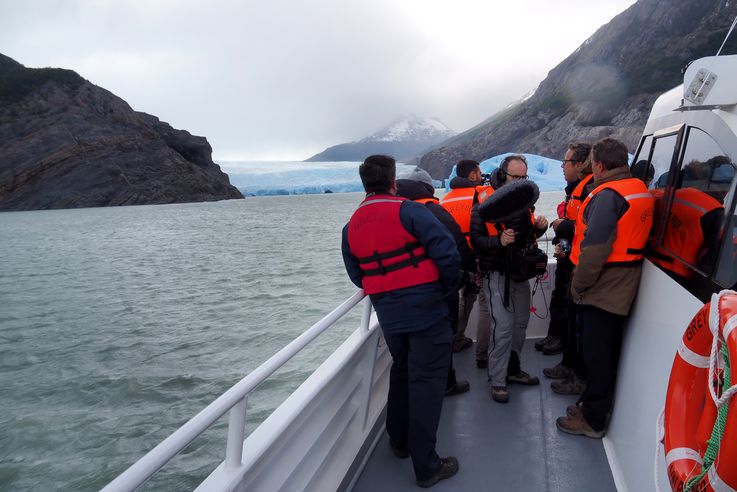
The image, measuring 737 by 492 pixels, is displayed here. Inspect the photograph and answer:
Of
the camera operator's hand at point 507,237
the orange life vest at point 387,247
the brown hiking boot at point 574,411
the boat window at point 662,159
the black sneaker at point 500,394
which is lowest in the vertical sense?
the black sneaker at point 500,394

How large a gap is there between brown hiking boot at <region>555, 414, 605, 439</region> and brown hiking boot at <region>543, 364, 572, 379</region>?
60cm

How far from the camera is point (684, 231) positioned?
1.74m

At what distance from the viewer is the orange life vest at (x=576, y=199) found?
3.03 metres

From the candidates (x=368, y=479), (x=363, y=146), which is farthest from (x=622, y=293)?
(x=363, y=146)

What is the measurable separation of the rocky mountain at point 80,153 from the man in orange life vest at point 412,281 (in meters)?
59.9

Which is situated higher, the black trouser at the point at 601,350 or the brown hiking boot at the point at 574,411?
the black trouser at the point at 601,350

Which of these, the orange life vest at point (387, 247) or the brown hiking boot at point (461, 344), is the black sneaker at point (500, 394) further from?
the orange life vest at point (387, 247)

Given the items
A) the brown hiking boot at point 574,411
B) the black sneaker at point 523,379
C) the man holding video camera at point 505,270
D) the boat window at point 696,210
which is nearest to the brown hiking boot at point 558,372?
the black sneaker at point 523,379

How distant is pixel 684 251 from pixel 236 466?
5.23 ft

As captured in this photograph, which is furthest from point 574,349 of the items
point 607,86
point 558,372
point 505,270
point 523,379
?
point 607,86

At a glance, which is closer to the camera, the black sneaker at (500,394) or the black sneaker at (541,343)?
the black sneaker at (500,394)

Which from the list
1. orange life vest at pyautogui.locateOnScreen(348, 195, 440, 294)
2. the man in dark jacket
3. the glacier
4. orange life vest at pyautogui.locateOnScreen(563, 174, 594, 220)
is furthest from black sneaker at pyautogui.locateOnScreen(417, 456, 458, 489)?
the glacier

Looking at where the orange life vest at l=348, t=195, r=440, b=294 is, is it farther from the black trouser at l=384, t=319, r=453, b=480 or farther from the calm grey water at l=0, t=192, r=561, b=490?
the calm grey water at l=0, t=192, r=561, b=490

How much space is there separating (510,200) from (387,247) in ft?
2.69
